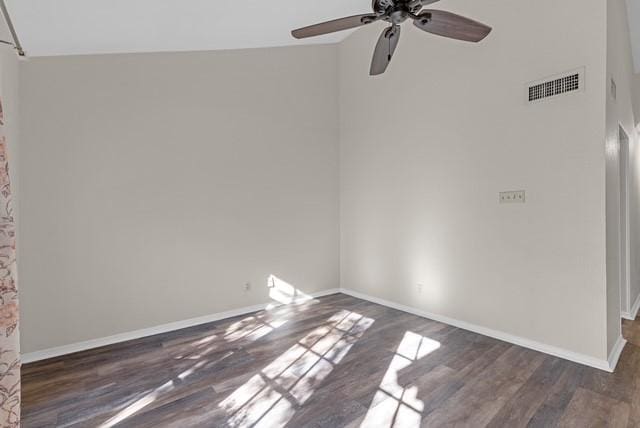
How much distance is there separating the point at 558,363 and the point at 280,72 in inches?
163

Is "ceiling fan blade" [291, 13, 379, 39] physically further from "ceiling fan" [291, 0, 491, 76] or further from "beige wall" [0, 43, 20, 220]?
"beige wall" [0, 43, 20, 220]

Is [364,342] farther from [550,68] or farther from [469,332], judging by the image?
[550,68]

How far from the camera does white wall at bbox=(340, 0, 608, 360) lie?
255cm

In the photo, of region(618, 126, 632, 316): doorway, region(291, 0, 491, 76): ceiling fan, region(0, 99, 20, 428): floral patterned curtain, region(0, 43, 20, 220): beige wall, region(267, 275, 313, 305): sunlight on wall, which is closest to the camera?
region(0, 99, 20, 428): floral patterned curtain

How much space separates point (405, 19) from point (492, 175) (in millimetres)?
1780

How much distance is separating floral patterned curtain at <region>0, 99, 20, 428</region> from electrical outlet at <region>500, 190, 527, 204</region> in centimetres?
333

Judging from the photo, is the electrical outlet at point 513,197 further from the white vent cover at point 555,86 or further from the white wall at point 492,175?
the white vent cover at point 555,86

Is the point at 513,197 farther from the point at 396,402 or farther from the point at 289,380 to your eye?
the point at 289,380

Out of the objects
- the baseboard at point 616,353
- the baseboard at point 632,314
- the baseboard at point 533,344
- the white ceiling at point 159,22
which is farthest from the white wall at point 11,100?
the baseboard at point 632,314

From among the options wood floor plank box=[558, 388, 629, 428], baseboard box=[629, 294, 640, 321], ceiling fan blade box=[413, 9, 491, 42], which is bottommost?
wood floor plank box=[558, 388, 629, 428]

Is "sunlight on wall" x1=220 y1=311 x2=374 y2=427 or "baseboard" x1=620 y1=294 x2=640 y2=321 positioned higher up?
"baseboard" x1=620 y1=294 x2=640 y2=321

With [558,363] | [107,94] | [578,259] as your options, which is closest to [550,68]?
[578,259]

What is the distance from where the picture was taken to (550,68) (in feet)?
8.87

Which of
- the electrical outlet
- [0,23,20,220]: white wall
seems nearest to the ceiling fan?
the electrical outlet
